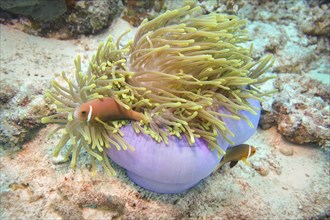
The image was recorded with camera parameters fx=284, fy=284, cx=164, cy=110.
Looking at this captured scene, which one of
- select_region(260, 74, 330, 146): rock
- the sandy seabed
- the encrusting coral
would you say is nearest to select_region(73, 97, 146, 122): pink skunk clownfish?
the encrusting coral

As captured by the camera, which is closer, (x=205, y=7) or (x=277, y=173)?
(x=277, y=173)

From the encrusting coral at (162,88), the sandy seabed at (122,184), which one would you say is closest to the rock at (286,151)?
the sandy seabed at (122,184)

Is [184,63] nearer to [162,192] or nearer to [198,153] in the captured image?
[198,153]

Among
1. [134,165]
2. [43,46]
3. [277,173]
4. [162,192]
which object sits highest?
[43,46]

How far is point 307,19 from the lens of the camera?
422 cm

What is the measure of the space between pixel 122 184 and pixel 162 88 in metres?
0.76

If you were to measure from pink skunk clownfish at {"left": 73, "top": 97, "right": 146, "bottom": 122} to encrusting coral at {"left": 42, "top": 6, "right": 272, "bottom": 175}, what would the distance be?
0.03 m

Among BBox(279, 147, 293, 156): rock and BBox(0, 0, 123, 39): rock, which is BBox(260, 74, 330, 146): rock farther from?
BBox(0, 0, 123, 39): rock

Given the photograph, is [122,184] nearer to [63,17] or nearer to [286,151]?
[286,151]

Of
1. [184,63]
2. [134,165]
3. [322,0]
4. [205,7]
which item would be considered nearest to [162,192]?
[134,165]

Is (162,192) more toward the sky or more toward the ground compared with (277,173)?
more toward the sky

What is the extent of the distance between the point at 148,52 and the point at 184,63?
26 centimetres

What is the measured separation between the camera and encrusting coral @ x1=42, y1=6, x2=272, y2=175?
5.89ft

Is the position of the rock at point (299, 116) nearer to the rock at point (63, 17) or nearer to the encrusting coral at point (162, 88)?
the encrusting coral at point (162, 88)
